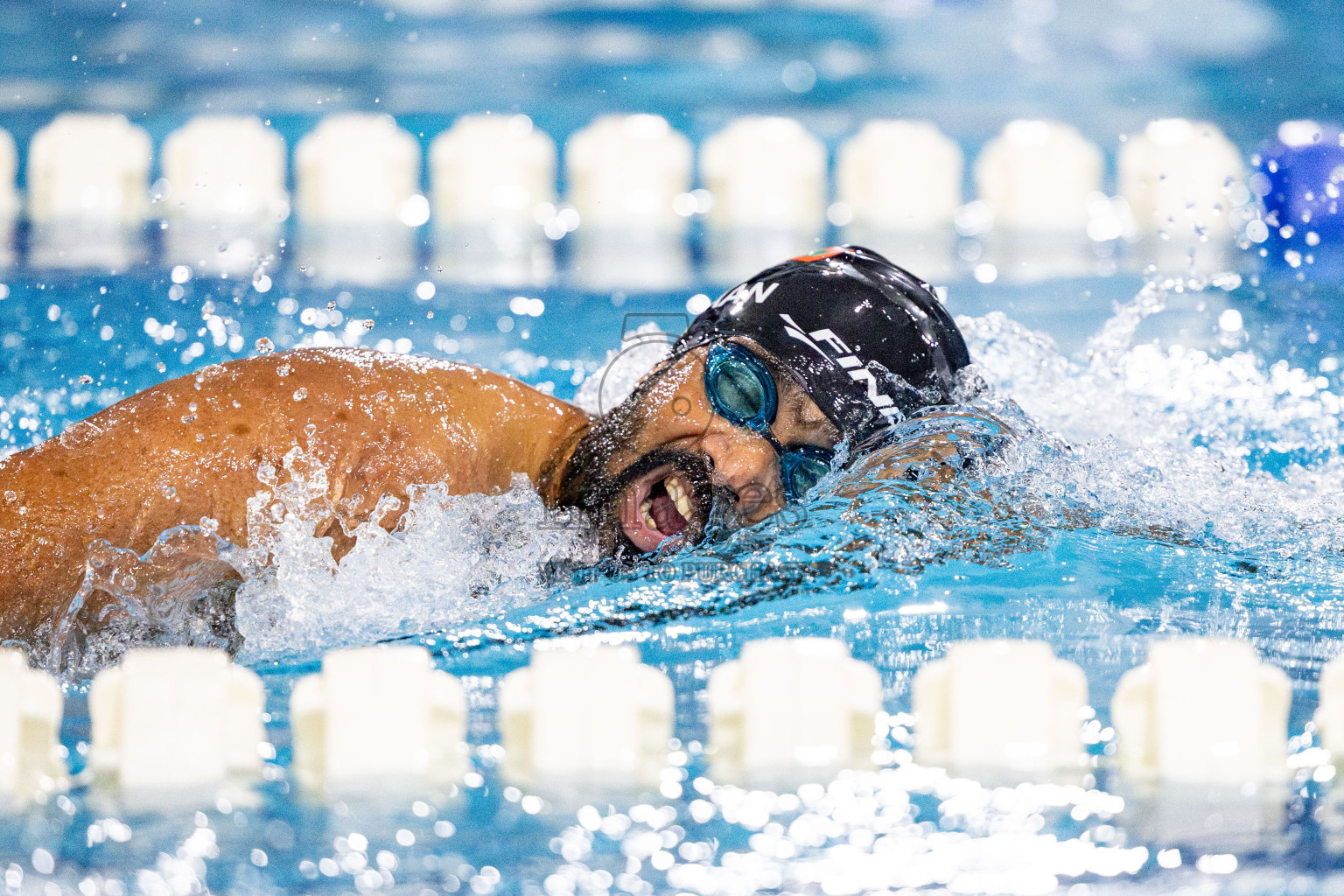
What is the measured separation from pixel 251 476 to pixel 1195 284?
12.4 ft

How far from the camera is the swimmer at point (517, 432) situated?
74.9 inches

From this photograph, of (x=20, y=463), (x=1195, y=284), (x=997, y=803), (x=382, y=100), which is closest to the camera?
(x=997, y=803)

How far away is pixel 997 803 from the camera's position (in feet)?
4.89

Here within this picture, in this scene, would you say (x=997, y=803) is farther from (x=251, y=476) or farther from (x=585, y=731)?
(x=251, y=476)

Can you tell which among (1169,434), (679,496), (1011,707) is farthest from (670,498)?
(1169,434)

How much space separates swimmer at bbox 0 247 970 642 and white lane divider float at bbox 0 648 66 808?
0.35 m

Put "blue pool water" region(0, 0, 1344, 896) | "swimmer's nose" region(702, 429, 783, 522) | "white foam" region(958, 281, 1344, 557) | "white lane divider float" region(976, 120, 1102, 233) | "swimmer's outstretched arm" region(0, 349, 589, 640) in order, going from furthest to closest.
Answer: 1. "white lane divider float" region(976, 120, 1102, 233)
2. "white foam" region(958, 281, 1344, 557)
3. "swimmer's nose" region(702, 429, 783, 522)
4. "swimmer's outstretched arm" region(0, 349, 589, 640)
5. "blue pool water" region(0, 0, 1344, 896)

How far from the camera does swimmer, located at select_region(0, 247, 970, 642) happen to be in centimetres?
190

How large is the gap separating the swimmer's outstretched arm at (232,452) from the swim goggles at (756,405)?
0.32 m

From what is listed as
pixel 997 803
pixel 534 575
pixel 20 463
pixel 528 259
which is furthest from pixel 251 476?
pixel 528 259

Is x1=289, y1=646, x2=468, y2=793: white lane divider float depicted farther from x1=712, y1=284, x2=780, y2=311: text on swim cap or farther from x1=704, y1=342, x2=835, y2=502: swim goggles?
x1=712, y1=284, x2=780, y2=311: text on swim cap

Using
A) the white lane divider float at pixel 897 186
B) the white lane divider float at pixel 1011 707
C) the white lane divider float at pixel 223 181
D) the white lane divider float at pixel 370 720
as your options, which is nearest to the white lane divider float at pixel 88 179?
the white lane divider float at pixel 223 181

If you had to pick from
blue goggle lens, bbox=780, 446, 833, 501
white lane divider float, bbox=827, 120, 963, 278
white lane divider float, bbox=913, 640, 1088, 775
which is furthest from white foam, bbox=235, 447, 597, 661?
white lane divider float, bbox=827, 120, 963, 278

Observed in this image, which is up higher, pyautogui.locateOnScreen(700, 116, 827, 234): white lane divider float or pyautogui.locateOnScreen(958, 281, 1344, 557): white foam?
pyautogui.locateOnScreen(700, 116, 827, 234): white lane divider float
